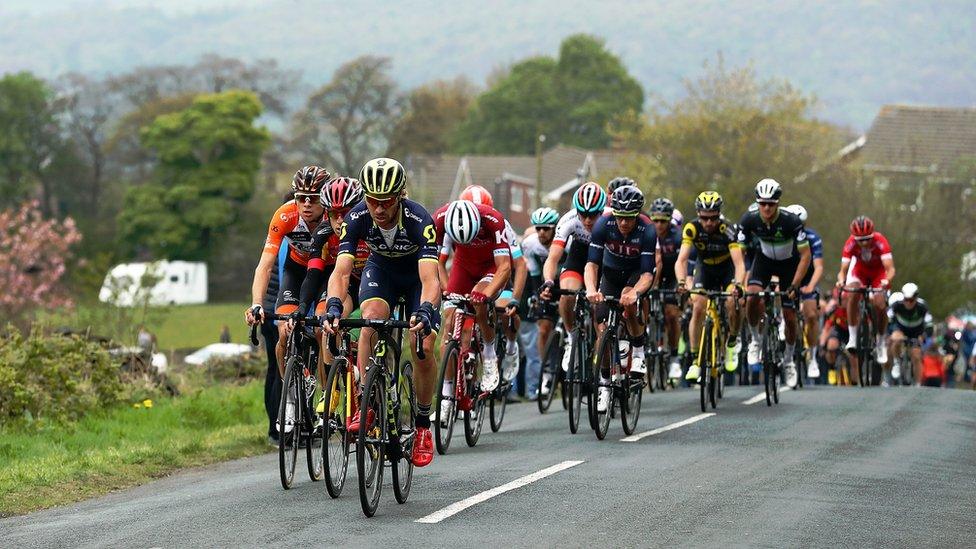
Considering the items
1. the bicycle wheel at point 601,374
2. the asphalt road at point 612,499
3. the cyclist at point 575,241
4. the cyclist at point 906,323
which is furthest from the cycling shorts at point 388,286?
the cyclist at point 906,323

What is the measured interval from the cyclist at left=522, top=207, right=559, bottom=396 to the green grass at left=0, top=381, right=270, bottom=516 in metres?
3.51

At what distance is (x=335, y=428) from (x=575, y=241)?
674 cm

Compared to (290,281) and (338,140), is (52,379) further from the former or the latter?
(338,140)

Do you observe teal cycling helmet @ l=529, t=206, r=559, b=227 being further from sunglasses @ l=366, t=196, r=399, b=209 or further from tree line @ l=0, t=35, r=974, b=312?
tree line @ l=0, t=35, r=974, b=312

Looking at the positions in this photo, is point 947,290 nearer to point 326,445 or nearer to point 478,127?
point 326,445

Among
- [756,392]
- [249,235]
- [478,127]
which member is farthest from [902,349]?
[478,127]

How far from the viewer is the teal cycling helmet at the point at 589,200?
16688 mm

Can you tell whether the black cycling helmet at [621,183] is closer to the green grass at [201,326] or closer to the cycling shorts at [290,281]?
the cycling shorts at [290,281]

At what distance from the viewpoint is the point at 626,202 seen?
1484cm

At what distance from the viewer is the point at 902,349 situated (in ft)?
86.9

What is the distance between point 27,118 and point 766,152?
57.4m

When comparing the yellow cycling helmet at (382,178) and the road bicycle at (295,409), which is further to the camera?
the road bicycle at (295,409)

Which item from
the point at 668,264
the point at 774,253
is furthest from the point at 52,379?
the point at 774,253

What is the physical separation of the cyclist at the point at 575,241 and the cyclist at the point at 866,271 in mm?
7001
